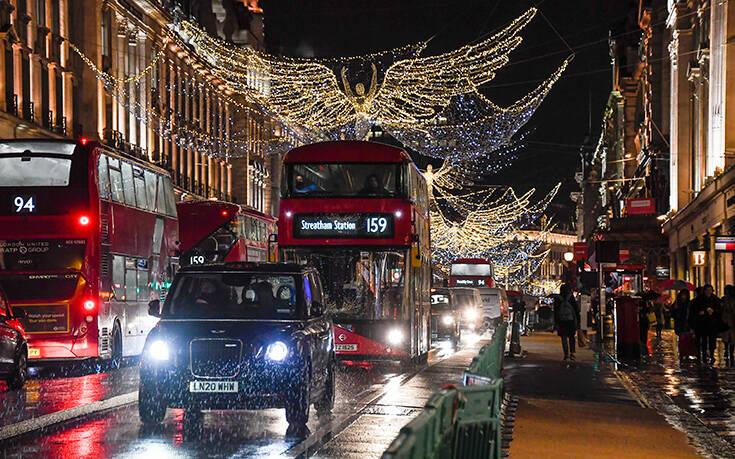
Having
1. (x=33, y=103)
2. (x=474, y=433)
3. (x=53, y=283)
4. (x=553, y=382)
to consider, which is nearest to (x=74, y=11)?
(x=33, y=103)

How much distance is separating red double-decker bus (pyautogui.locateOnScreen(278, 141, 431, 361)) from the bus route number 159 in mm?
4517

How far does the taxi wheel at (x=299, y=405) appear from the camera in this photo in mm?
13797

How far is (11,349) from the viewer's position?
20.4m

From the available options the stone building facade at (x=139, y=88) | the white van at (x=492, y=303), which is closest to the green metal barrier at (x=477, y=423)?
the stone building facade at (x=139, y=88)

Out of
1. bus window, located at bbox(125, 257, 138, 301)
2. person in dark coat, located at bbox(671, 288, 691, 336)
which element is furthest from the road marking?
person in dark coat, located at bbox(671, 288, 691, 336)

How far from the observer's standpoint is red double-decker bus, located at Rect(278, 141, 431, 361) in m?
24.8

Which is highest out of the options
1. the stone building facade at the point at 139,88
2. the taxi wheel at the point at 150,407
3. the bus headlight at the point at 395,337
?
the stone building facade at the point at 139,88

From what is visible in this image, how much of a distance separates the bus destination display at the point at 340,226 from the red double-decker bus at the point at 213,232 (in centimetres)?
1366

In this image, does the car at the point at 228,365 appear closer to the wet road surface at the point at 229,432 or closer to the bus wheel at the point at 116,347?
the wet road surface at the point at 229,432

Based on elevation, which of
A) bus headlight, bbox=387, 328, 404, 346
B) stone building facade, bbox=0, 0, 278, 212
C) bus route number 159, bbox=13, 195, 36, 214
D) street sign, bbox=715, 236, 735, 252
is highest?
stone building facade, bbox=0, 0, 278, 212

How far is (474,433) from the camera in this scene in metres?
7.68

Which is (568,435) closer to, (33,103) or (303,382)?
(303,382)

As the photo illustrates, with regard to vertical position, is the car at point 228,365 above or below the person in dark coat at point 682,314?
above

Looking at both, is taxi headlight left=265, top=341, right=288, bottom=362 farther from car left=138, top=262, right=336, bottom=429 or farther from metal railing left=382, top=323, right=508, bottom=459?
metal railing left=382, top=323, right=508, bottom=459
